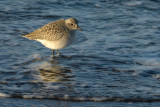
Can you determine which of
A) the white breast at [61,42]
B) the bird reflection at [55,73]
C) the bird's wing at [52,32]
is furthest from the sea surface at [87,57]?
the bird's wing at [52,32]

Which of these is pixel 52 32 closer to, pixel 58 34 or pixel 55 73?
pixel 58 34

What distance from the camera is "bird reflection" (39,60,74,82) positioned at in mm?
8180

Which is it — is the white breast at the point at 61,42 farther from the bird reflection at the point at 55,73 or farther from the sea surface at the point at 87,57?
the bird reflection at the point at 55,73

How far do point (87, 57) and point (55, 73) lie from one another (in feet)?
4.36

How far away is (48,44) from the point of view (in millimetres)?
9789

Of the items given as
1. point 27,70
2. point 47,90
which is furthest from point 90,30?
point 47,90

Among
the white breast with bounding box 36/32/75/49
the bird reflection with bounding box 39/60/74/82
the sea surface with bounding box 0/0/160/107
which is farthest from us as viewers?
the white breast with bounding box 36/32/75/49

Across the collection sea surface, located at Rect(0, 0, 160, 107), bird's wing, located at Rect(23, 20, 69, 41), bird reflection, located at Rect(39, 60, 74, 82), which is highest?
bird's wing, located at Rect(23, 20, 69, 41)

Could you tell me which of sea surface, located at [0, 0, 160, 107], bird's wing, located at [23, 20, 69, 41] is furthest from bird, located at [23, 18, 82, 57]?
sea surface, located at [0, 0, 160, 107]

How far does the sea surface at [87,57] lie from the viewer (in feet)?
23.6

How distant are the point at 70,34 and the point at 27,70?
171 centimetres

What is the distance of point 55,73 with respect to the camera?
863 centimetres

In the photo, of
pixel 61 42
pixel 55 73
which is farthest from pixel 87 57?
pixel 55 73

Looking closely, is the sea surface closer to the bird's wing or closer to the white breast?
the white breast
